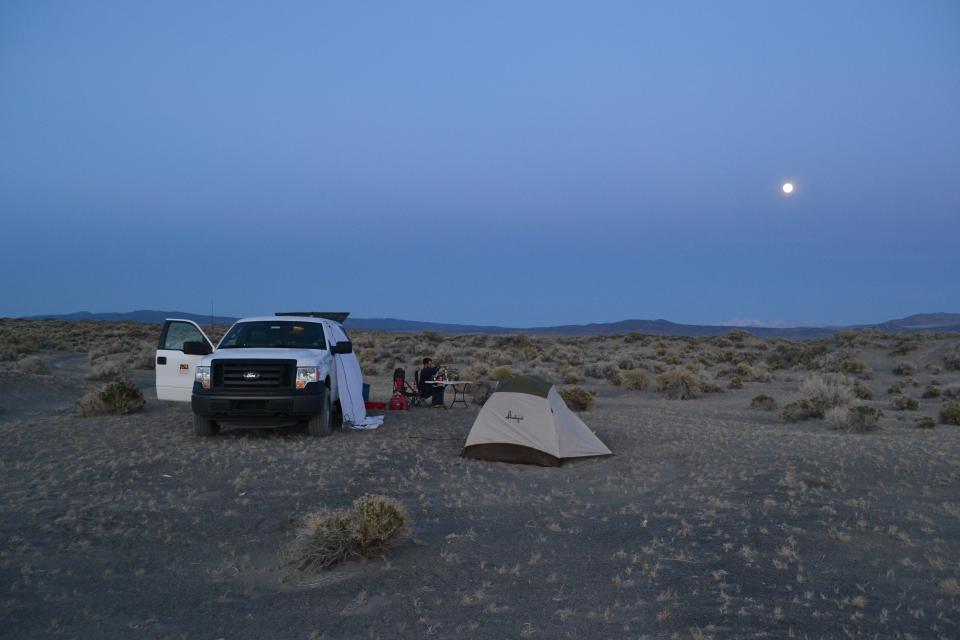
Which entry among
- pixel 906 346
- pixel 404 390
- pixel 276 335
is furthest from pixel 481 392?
pixel 906 346

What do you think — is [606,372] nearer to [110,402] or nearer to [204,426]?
[110,402]

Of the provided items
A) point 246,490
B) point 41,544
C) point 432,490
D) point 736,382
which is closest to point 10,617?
point 41,544

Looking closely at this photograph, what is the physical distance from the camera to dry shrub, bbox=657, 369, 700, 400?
77.6ft

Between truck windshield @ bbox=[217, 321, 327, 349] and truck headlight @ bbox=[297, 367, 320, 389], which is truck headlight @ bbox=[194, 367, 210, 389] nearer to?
truck windshield @ bbox=[217, 321, 327, 349]

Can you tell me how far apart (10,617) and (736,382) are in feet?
79.2

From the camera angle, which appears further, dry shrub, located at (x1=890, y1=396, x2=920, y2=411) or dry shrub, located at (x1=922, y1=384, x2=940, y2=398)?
dry shrub, located at (x1=922, y1=384, x2=940, y2=398)

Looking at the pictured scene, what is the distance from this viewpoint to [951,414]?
57.4 feet

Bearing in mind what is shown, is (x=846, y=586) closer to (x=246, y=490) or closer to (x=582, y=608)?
(x=582, y=608)

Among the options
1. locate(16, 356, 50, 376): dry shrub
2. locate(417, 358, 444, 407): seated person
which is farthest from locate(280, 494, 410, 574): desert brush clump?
locate(16, 356, 50, 376): dry shrub

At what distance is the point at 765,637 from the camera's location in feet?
17.2

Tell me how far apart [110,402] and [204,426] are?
13.4 feet

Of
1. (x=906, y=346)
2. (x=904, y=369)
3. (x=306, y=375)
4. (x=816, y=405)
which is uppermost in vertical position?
(x=306, y=375)

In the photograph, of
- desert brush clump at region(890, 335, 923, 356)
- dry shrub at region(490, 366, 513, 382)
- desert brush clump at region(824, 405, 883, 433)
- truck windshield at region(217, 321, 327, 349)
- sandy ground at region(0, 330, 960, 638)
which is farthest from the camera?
desert brush clump at region(890, 335, 923, 356)

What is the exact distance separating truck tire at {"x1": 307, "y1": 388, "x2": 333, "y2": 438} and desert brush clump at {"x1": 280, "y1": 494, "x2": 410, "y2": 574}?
5801 mm
